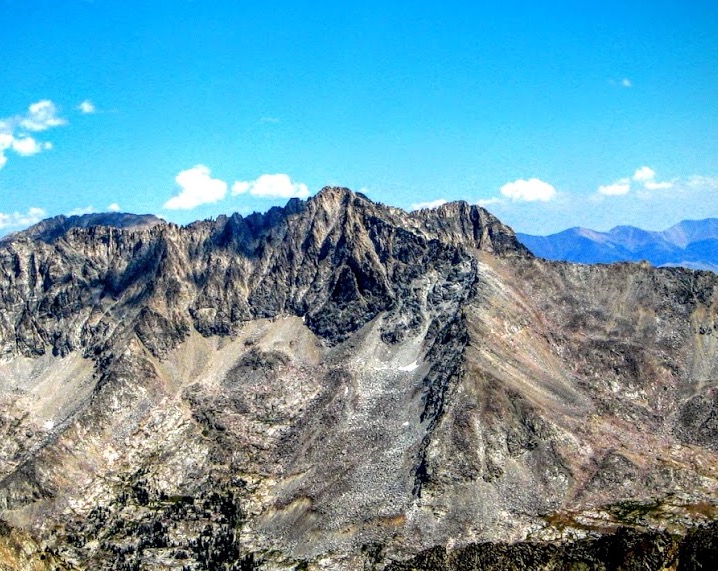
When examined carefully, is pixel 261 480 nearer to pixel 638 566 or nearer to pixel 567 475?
pixel 567 475

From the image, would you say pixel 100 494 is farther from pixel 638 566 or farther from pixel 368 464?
pixel 638 566

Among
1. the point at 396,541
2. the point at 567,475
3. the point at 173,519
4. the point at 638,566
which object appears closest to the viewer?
the point at 638,566

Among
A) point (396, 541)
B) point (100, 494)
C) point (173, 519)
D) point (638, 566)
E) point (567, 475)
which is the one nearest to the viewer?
point (638, 566)

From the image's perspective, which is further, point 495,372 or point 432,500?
point 495,372

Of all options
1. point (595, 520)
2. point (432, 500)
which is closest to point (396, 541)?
point (432, 500)

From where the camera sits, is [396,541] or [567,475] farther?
[567,475]

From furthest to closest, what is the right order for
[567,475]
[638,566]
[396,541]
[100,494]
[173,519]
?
[100,494], [173,519], [567,475], [396,541], [638,566]

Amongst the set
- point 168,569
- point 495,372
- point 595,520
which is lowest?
point 168,569

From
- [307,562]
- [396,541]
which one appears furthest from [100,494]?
[396,541]

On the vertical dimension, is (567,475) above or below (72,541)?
above
